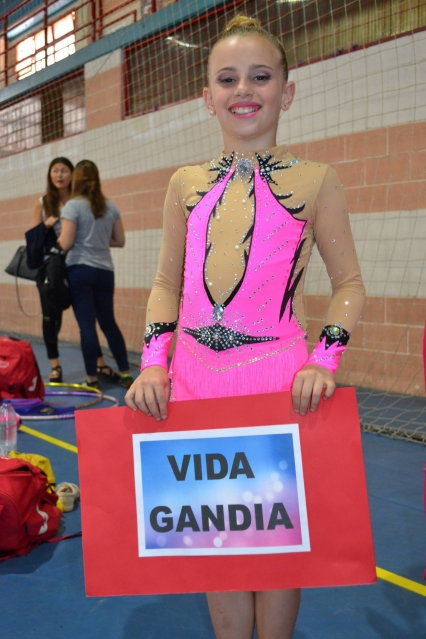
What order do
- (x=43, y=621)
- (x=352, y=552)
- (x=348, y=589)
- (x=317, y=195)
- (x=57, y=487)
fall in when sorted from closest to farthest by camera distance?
(x=352, y=552) → (x=317, y=195) → (x=43, y=621) → (x=348, y=589) → (x=57, y=487)

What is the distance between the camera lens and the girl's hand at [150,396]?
136 centimetres

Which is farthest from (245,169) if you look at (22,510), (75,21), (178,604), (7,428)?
(75,21)

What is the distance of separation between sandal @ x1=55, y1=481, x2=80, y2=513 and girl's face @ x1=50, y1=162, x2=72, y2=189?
289 centimetres

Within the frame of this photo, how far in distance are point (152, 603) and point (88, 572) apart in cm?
86

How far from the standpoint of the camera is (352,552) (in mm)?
1294

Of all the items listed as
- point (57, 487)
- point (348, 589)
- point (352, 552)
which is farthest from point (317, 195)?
point (57, 487)

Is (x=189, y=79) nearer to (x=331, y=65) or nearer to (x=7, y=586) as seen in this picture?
(x=331, y=65)

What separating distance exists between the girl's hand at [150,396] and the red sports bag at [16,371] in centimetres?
346

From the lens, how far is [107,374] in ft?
18.7

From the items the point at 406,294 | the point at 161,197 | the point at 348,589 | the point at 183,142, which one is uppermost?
the point at 183,142

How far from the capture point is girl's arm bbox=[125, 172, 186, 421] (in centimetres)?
137

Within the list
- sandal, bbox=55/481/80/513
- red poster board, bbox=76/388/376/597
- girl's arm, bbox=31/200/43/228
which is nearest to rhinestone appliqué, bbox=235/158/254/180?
red poster board, bbox=76/388/376/597

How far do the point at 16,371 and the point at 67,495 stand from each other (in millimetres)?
1886

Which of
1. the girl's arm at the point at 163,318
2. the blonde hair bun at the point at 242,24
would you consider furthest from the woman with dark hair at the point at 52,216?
the blonde hair bun at the point at 242,24
